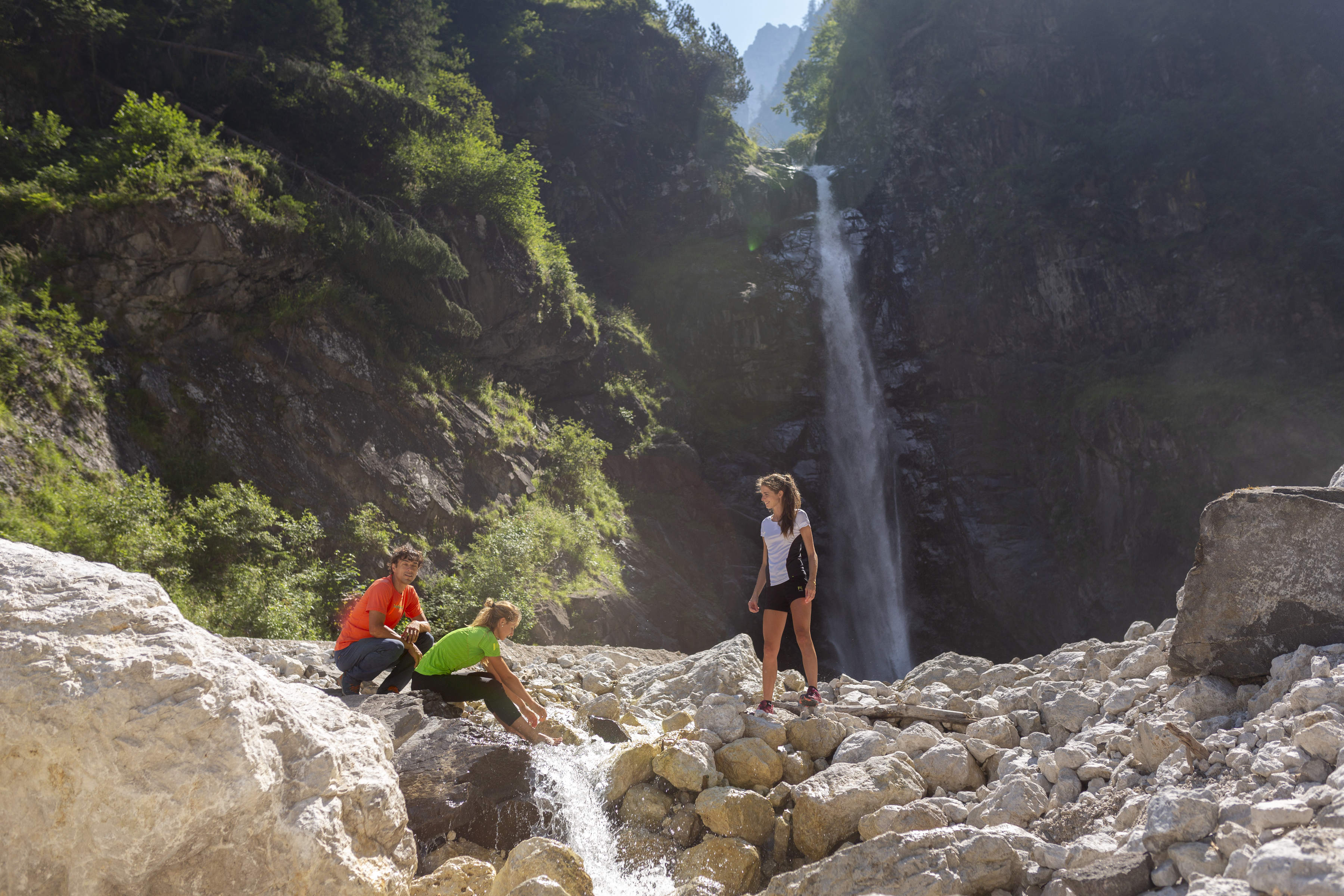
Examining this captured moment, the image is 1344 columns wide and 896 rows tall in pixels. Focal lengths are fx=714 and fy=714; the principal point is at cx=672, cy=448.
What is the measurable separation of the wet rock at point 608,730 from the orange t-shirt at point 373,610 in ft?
5.99

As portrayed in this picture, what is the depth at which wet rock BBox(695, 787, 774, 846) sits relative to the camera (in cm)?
438

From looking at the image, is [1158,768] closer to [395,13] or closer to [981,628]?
[981,628]

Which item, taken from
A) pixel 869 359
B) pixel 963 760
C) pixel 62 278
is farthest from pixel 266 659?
pixel 869 359

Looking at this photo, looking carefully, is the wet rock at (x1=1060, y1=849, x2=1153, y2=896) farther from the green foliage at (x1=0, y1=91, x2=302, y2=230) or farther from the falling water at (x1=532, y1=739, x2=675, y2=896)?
the green foliage at (x1=0, y1=91, x2=302, y2=230)

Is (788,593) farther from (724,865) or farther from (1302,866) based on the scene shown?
(1302,866)

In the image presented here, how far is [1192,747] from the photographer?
356 centimetres

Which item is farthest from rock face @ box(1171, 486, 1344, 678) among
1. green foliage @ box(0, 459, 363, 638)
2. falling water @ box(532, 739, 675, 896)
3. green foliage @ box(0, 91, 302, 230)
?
green foliage @ box(0, 91, 302, 230)

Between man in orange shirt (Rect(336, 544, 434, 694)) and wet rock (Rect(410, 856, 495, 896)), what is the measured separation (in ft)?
6.28

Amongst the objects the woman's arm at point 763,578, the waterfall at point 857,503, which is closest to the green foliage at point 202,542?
the woman's arm at point 763,578

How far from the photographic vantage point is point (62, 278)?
10359 millimetres

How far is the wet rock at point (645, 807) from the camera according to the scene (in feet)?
15.1

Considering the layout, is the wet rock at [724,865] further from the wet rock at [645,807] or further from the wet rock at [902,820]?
the wet rock at [902,820]

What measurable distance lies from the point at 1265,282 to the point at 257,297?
27279 mm

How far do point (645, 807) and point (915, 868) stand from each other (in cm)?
179
